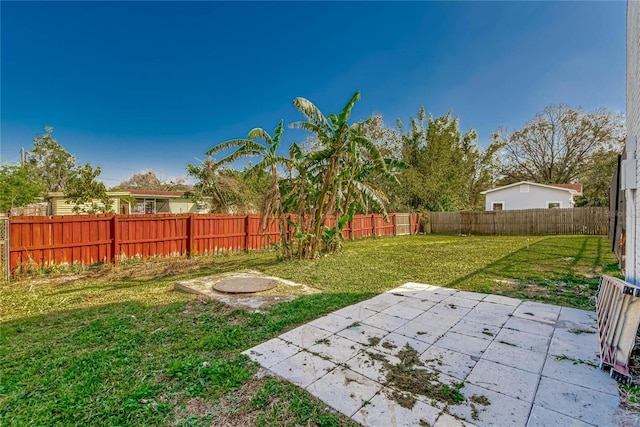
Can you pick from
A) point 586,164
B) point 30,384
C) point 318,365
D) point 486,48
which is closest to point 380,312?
point 318,365

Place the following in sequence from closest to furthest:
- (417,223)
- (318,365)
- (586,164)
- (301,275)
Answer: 1. (318,365)
2. (301,275)
3. (417,223)
4. (586,164)

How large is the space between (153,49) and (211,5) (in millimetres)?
2764

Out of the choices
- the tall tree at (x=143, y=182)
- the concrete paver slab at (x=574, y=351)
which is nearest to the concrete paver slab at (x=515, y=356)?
the concrete paver slab at (x=574, y=351)

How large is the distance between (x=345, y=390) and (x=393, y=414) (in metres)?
0.41

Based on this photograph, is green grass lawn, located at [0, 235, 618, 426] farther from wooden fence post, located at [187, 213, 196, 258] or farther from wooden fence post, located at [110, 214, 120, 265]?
wooden fence post, located at [187, 213, 196, 258]

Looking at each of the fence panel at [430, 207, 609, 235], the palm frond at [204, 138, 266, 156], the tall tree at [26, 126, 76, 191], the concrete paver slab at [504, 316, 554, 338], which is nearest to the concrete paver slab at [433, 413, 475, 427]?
the concrete paver slab at [504, 316, 554, 338]

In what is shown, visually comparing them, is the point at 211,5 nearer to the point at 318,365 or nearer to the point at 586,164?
the point at 318,365

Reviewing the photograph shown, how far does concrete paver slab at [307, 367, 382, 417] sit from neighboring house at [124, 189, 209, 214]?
18.6 metres

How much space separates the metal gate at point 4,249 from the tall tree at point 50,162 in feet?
73.1

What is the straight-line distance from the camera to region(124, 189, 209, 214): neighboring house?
20.0m

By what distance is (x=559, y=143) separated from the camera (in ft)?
76.8

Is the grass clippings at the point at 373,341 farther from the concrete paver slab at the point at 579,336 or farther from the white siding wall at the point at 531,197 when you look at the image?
the white siding wall at the point at 531,197

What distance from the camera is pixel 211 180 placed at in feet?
52.9

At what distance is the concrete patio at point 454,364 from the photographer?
6.20ft
